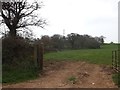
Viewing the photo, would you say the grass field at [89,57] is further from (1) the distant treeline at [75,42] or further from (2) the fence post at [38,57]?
(1) the distant treeline at [75,42]

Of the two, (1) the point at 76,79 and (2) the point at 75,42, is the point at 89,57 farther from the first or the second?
(2) the point at 75,42

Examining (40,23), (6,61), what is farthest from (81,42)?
(6,61)

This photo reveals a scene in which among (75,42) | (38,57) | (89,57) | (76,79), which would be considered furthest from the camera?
(75,42)

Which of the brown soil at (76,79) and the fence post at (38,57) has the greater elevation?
the fence post at (38,57)

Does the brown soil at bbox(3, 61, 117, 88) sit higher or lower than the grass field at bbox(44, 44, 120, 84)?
lower

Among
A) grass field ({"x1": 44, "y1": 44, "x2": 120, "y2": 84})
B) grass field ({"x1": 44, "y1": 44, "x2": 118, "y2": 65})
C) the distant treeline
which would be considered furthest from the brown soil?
the distant treeline

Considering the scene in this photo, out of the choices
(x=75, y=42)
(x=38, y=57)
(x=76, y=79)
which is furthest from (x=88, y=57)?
(x=75, y=42)

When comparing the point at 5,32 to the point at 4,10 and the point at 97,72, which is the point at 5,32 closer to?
the point at 4,10

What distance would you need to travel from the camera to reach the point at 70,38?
51.2 m

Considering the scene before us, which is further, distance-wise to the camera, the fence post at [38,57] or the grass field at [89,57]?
the grass field at [89,57]

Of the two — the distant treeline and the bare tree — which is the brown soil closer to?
the bare tree

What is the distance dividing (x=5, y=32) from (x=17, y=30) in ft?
6.15

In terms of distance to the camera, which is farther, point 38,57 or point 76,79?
point 38,57

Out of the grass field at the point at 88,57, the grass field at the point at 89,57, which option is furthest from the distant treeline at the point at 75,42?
the grass field at the point at 89,57
